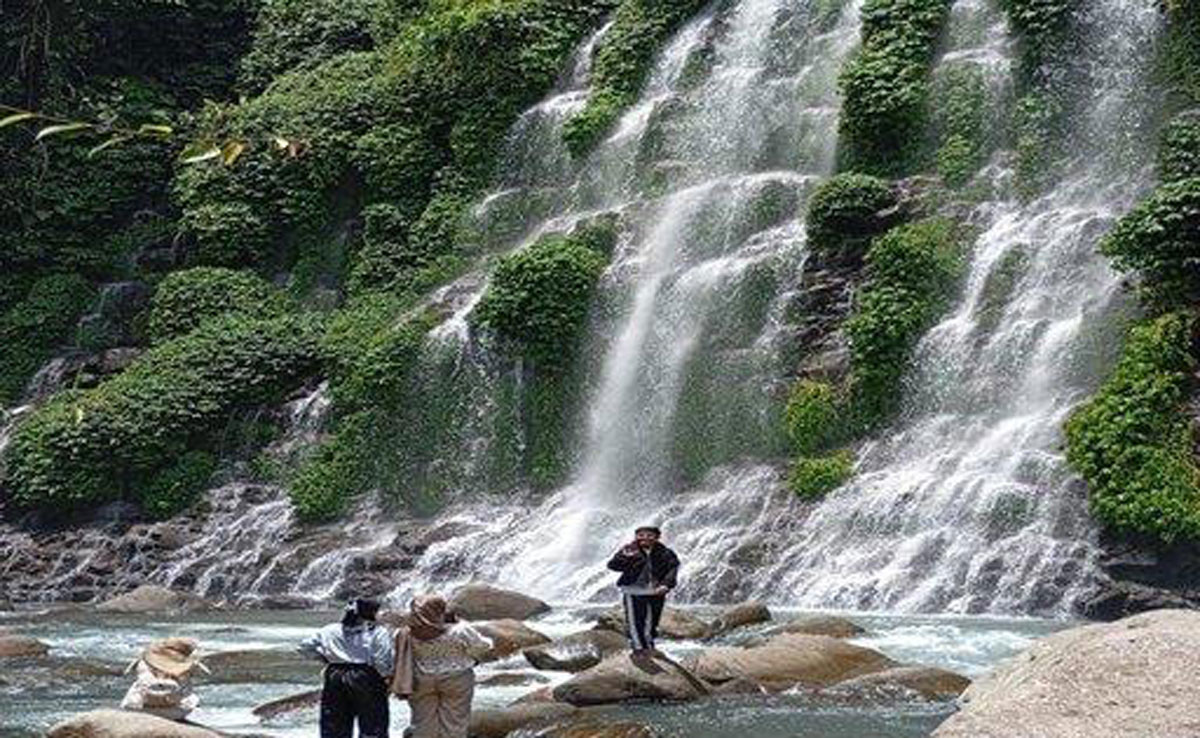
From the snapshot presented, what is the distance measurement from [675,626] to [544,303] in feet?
38.3

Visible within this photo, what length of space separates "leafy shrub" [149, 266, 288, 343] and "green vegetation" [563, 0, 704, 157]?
7.40 m

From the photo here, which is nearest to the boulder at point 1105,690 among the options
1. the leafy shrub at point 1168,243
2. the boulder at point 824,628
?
the boulder at point 824,628

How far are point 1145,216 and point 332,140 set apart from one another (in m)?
19.9

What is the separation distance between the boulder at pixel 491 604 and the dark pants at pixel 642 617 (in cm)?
601

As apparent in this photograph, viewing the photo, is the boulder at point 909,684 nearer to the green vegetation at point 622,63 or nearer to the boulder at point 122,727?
the boulder at point 122,727

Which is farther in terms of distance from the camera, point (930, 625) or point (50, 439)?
point (50, 439)

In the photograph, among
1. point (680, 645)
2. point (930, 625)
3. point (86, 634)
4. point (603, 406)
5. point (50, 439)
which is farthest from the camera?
point (50, 439)

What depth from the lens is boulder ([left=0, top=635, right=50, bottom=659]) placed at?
17359mm

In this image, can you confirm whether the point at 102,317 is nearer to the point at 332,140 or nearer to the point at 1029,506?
the point at 332,140

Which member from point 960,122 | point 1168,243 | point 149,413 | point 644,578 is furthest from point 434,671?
point 149,413

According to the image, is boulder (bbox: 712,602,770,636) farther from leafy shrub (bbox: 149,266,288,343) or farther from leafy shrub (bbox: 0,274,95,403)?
leafy shrub (bbox: 0,274,95,403)

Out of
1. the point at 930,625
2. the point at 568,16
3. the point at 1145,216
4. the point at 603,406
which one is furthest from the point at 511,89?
the point at 930,625

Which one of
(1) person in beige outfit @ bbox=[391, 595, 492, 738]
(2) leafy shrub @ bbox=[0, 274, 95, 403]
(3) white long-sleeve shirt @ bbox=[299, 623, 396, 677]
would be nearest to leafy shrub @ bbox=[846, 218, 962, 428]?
(1) person in beige outfit @ bbox=[391, 595, 492, 738]

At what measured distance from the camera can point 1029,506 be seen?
65.8 ft
